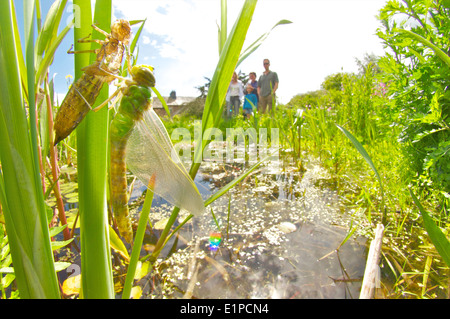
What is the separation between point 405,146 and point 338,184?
55 cm

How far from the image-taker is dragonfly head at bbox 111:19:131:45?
1.88 feet

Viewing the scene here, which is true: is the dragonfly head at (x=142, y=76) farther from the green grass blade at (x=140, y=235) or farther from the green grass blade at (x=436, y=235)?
the green grass blade at (x=436, y=235)

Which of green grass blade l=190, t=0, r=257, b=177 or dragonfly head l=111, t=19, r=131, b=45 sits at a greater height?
dragonfly head l=111, t=19, r=131, b=45

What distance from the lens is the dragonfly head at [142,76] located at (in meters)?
0.60

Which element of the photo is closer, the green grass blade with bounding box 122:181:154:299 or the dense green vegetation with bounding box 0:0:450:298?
the dense green vegetation with bounding box 0:0:450:298

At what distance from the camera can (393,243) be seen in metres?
1.03

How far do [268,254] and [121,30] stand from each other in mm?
972

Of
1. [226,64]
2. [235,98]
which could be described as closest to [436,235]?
[226,64]

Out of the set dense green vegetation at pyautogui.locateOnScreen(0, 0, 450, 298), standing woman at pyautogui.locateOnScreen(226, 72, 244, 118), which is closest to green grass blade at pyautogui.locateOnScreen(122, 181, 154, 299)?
dense green vegetation at pyautogui.locateOnScreen(0, 0, 450, 298)

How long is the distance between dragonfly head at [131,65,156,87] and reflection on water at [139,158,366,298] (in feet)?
2.31

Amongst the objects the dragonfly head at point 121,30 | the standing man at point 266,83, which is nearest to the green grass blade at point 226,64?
the dragonfly head at point 121,30

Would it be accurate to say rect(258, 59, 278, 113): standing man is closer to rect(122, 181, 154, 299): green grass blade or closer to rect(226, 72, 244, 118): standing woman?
rect(226, 72, 244, 118): standing woman

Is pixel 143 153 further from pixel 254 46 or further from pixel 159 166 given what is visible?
pixel 254 46
